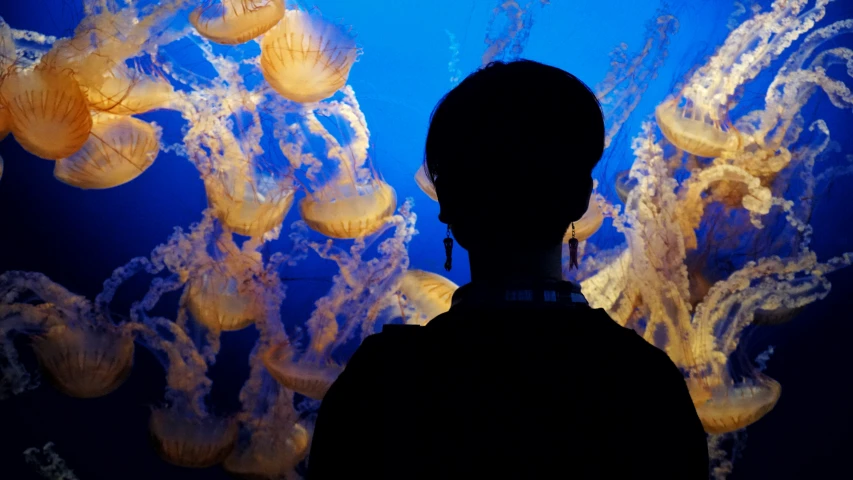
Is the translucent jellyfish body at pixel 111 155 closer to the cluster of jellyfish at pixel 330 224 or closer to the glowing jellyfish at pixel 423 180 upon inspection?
the cluster of jellyfish at pixel 330 224

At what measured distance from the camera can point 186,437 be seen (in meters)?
3.00

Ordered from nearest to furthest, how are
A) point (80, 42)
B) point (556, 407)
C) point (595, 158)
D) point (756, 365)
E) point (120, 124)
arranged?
1. point (556, 407)
2. point (595, 158)
3. point (80, 42)
4. point (120, 124)
5. point (756, 365)

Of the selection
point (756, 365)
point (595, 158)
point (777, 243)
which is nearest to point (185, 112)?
point (595, 158)

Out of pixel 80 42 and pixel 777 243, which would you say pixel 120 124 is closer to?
pixel 80 42

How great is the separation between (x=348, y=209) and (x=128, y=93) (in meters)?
1.08

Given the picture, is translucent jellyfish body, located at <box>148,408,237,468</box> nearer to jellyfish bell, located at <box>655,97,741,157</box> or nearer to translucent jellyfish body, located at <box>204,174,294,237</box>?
translucent jellyfish body, located at <box>204,174,294,237</box>

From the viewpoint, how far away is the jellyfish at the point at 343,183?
9.81ft

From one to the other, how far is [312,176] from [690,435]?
8.34 feet

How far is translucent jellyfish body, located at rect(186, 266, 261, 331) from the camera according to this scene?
3.01 meters

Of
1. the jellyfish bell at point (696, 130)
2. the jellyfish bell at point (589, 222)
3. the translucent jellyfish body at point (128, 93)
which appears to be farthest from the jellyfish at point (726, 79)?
the translucent jellyfish body at point (128, 93)

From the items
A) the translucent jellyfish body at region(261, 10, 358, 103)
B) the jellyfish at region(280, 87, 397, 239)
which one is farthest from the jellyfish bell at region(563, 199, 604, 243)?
the translucent jellyfish body at region(261, 10, 358, 103)

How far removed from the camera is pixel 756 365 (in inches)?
137

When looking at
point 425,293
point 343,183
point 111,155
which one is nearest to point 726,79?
point 425,293

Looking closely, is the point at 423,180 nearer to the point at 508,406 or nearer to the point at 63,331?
the point at 63,331
